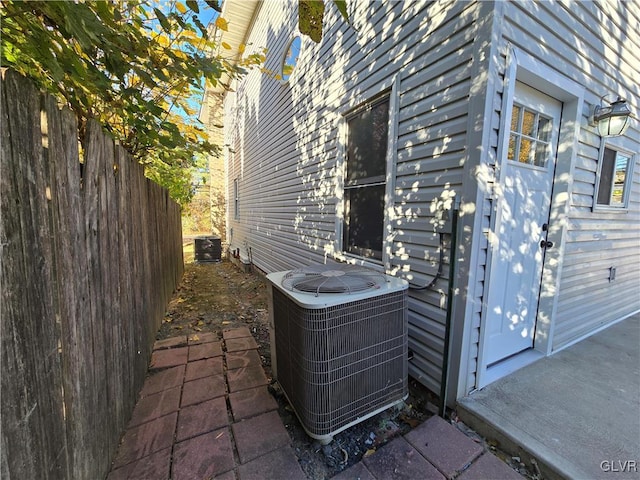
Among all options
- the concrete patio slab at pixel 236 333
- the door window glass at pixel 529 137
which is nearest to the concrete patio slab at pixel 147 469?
the concrete patio slab at pixel 236 333

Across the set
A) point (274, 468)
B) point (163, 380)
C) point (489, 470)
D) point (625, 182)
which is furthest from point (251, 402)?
point (625, 182)

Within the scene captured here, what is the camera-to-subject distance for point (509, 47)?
6.09ft

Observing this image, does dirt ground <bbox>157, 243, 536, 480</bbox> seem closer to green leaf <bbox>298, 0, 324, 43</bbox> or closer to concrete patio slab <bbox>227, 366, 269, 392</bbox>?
concrete patio slab <bbox>227, 366, 269, 392</bbox>

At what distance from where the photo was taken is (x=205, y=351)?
117 inches

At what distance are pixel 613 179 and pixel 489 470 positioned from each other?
369 cm

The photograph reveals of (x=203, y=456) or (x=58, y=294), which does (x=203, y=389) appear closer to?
(x=203, y=456)

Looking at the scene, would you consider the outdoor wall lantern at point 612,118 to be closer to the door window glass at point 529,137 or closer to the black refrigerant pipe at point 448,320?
the door window glass at point 529,137

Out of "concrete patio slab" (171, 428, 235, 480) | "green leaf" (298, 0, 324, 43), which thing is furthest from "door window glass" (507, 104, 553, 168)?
"concrete patio slab" (171, 428, 235, 480)

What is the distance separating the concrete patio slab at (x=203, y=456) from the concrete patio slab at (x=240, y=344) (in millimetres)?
1197

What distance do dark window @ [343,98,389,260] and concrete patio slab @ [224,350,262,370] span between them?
160cm

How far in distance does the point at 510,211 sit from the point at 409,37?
1736 millimetres

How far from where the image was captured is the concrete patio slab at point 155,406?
1963 mm

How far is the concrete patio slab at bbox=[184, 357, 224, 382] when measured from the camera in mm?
2518

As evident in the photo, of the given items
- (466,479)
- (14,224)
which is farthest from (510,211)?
(14,224)
